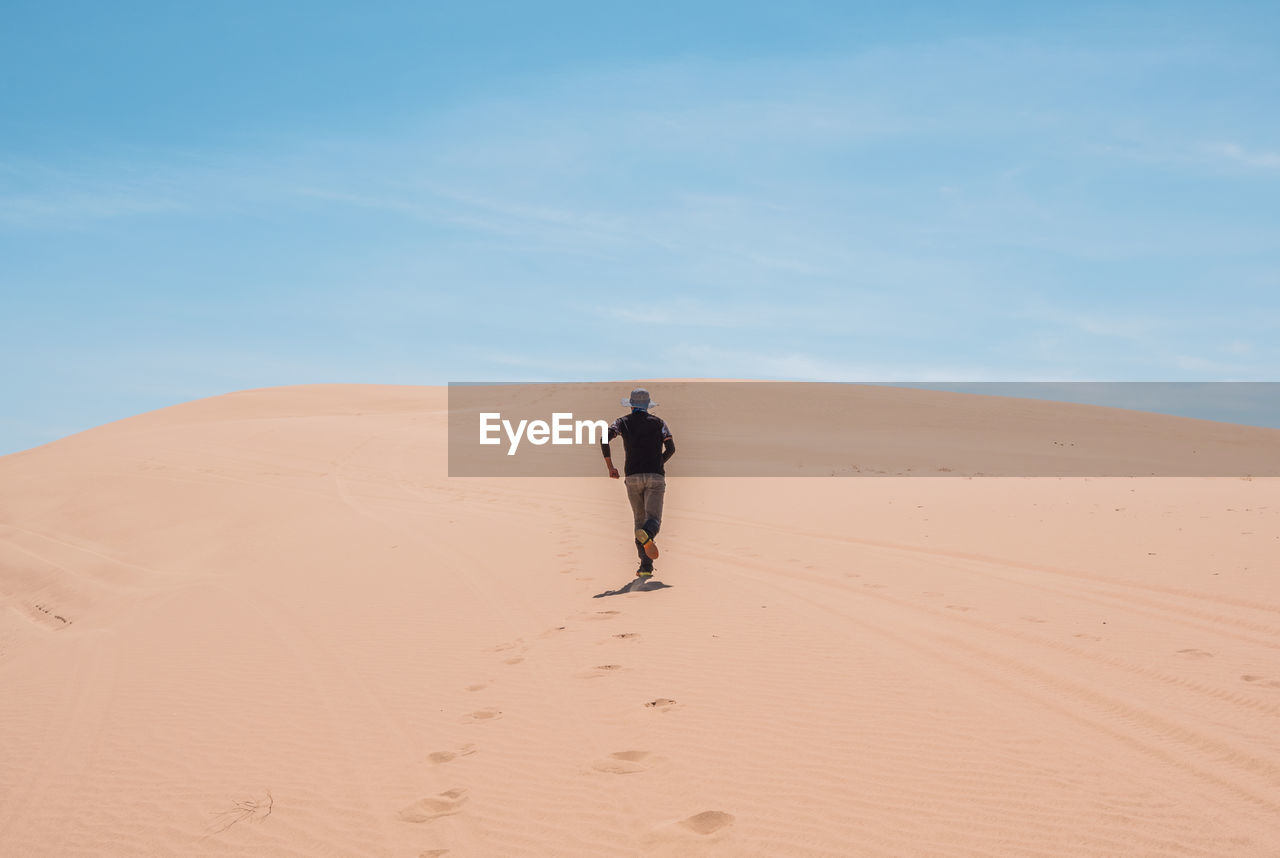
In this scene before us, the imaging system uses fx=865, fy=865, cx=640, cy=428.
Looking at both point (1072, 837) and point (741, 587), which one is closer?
Result: point (1072, 837)

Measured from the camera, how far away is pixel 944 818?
12.5 feet

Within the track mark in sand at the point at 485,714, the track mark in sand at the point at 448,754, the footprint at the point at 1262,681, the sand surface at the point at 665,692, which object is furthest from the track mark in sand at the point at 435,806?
the footprint at the point at 1262,681

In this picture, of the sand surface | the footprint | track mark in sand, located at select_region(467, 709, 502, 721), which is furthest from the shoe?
the footprint

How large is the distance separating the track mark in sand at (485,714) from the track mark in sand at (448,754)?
0.46m

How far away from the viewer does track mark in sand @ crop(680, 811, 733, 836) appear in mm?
3826

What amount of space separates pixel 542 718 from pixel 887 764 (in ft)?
7.03

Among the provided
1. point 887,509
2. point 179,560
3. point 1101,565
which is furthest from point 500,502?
point 1101,565

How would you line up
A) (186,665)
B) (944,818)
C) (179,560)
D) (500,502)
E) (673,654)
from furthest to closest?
(500,502) → (179,560) → (186,665) → (673,654) → (944,818)

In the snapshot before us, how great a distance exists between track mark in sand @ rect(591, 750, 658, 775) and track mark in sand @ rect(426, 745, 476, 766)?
82 centimetres

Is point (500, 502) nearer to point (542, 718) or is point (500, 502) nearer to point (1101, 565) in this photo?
point (1101, 565)

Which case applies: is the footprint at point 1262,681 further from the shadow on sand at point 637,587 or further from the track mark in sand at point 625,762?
the shadow on sand at point 637,587

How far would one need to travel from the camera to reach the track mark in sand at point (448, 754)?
491 centimetres

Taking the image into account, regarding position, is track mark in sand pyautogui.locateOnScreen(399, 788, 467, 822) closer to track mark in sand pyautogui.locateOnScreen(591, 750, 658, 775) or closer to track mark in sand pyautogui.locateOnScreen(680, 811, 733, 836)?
track mark in sand pyautogui.locateOnScreen(591, 750, 658, 775)
